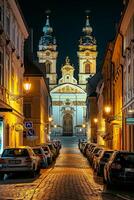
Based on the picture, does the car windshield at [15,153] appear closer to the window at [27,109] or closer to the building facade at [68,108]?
the window at [27,109]

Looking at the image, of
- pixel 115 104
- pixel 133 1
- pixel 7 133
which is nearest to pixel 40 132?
pixel 115 104

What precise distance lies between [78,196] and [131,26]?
2077 centimetres

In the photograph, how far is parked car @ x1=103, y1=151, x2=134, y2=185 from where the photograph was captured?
18.9 meters

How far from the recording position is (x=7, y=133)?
35.8 meters

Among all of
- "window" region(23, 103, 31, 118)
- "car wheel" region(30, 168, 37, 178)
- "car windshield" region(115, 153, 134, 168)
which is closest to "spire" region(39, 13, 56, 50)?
"window" region(23, 103, 31, 118)

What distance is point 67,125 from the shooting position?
154500 millimetres

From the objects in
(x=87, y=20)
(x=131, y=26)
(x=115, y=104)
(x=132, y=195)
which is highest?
(x=87, y=20)

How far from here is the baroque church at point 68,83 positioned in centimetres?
15038

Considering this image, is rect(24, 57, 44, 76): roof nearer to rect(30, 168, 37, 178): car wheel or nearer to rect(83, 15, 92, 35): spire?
rect(30, 168, 37, 178): car wheel

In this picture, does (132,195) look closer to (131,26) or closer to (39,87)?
(131,26)

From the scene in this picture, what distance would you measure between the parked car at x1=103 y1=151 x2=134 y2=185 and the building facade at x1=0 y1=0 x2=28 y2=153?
32.9 feet

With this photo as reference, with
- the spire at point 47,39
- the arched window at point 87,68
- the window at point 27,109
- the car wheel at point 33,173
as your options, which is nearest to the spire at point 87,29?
the spire at point 47,39

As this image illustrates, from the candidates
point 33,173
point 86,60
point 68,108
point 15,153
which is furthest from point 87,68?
point 15,153

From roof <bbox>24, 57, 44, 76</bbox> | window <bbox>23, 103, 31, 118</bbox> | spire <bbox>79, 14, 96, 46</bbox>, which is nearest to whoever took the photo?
roof <bbox>24, 57, 44, 76</bbox>
